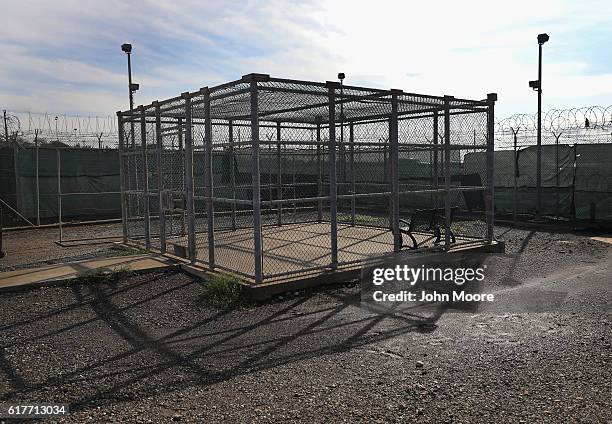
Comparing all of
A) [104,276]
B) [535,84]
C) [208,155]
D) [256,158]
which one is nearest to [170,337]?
[256,158]

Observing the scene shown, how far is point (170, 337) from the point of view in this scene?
5.42 meters

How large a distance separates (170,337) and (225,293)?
1.36 m

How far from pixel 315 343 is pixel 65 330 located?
259 cm

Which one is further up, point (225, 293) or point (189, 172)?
point (189, 172)

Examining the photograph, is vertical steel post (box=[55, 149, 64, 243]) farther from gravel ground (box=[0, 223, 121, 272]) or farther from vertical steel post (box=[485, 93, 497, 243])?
vertical steel post (box=[485, 93, 497, 243])

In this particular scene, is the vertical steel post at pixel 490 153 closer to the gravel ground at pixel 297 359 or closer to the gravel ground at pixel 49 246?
the gravel ground at pixel 297 359

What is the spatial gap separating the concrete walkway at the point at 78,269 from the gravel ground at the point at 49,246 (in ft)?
3.27

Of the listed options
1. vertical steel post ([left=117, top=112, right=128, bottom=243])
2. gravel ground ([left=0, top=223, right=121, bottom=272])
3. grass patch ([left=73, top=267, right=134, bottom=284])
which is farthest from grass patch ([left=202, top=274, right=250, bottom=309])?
vertical steel post ([left=117, top=112, right=128, bottom=243])

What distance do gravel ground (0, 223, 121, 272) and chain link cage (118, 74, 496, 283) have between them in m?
0.89

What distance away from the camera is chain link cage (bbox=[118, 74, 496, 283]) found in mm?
7301

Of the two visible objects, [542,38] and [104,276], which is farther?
[542,38]

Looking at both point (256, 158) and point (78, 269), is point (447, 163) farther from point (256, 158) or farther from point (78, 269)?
point (78, 269)

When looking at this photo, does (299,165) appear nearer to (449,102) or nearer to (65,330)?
(449,102)

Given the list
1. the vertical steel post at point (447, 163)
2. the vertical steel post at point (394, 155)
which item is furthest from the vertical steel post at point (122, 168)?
the vertical steel post at point (447, 163)
